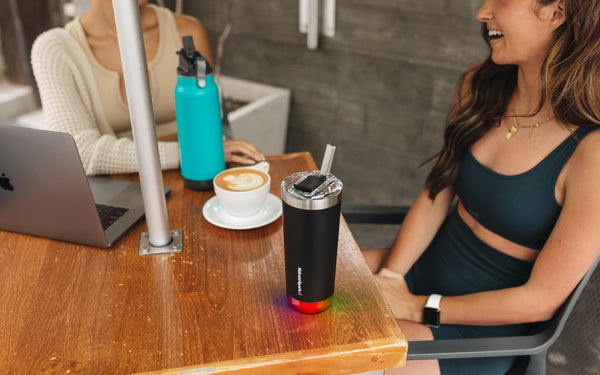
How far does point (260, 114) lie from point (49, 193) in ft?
5.39

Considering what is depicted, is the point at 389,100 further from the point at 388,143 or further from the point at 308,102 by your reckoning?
the point at 308,102

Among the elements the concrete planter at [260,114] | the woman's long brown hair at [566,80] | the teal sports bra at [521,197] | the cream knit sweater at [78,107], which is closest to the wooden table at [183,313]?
the cream knit sweater at [78,107]

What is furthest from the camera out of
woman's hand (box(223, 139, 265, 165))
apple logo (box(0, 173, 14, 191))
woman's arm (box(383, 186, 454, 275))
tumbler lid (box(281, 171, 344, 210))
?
woman's arm (box(383, 186, 454, 275))

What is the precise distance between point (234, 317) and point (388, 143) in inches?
70.9

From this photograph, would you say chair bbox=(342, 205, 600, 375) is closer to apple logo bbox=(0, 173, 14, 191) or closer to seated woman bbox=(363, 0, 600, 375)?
seated woman bbox=(363, 0, 600, 375)

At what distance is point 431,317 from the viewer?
1.09 meters

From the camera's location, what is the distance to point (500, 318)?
3.51 feet

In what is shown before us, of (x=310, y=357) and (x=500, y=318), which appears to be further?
(x=500, y=318)

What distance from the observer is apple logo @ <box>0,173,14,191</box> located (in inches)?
34.2

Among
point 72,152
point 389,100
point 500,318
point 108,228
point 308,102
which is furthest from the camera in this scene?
point 308,102

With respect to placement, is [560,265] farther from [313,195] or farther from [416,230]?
[313,195]

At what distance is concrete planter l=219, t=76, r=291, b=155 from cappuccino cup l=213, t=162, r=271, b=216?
133 centimetres

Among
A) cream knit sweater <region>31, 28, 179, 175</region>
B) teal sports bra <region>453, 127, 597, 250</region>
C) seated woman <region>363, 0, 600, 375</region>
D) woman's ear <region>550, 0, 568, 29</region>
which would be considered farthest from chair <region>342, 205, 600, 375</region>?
cream knit sweater <region>31, 28, 179, 175</region>

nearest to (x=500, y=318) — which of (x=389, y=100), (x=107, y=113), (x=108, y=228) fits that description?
(x=108, y=228)
